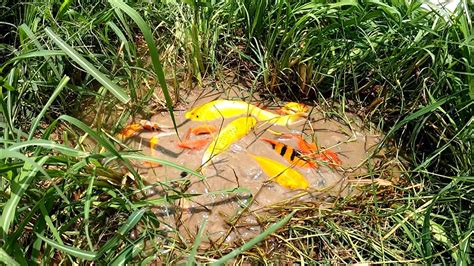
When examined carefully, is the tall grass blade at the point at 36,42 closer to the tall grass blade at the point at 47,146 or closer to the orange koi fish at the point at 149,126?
the orange koi fish at the point at 149,126

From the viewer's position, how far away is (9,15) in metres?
2.60

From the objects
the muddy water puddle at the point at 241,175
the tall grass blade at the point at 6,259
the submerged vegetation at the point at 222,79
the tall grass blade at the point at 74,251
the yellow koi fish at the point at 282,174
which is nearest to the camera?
the tall grass blade at the point at 6,259

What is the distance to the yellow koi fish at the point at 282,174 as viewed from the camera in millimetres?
2158

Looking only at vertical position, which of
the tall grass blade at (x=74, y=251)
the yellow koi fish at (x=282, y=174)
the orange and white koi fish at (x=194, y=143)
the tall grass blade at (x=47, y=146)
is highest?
the tall grass blade at (x=47, y=146)

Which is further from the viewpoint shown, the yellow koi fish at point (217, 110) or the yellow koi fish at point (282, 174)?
the yellow koi fish at point (217, 110)

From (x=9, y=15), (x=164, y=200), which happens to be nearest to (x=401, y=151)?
(x=164, y=200)

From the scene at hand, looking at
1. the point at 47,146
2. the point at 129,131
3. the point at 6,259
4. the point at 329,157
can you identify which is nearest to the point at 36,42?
the point at 129,131

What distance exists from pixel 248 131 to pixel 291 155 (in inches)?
7.8

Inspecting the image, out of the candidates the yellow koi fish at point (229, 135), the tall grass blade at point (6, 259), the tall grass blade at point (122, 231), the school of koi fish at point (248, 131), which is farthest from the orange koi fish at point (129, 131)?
the tall grass blade at point (6, 259)

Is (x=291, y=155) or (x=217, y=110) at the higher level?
(x=217, y=110)

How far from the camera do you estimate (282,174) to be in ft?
7.13

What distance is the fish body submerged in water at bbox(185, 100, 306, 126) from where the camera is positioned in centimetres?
238

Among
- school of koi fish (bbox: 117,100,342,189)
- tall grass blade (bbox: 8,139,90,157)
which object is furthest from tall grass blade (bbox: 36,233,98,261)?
school of koi fish (bbox: 117,100,342,189)

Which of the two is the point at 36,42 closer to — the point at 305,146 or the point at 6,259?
the point at 6,259
